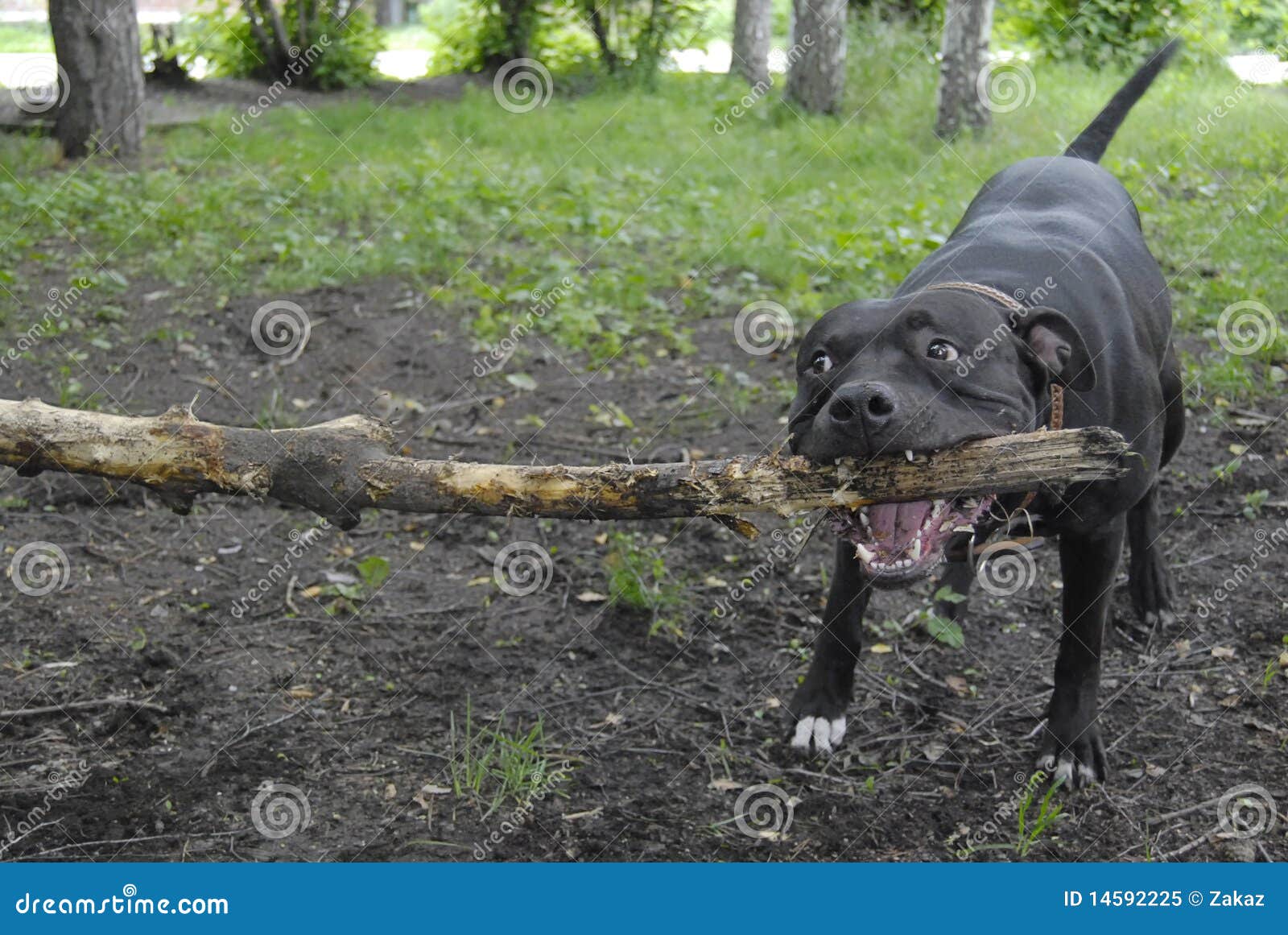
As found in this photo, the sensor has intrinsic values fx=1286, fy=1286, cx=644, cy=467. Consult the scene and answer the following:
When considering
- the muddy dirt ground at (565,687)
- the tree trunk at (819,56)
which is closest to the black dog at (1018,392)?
the muddy dirt ground at (565,687)

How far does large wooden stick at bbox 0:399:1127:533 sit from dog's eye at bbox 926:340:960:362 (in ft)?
0.88

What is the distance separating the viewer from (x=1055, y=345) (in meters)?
3.19

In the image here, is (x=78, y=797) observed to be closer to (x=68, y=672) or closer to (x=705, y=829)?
(x=68, y=672)

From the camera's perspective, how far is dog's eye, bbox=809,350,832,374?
3.12 meters

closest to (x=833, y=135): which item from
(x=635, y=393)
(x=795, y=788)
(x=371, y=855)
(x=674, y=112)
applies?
(x=674, y=112)

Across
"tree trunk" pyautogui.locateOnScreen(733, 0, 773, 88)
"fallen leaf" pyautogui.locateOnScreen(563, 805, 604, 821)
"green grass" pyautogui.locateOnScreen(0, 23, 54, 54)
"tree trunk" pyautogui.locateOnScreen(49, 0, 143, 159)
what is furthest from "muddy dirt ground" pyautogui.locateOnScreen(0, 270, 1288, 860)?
"green grass" pyautogui.locateOnScreen(0, 23, 54, 54)

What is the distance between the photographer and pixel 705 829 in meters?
3.33

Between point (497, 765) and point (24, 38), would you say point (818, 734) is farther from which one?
point (24, 38)

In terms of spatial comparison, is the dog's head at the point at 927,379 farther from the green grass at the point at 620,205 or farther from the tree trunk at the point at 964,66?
the tree trunk at the point at 964,66

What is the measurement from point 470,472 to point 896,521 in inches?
40.5

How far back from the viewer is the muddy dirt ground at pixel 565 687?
3.30 m

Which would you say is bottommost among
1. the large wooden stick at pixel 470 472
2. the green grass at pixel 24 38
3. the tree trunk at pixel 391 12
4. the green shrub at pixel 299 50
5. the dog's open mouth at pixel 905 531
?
the tree trunk at pixel 391 12

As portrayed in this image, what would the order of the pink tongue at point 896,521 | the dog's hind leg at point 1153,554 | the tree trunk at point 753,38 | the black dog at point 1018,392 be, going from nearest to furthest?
1. the black dog at point 1018,392
2. the pink tongue at point 896,521
3. the dog's hind leg at point 1153,554
4. the tree trunk at point 753,38

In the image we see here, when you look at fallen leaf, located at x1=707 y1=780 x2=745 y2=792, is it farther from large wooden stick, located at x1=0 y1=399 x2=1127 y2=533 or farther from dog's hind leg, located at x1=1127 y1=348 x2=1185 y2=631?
Result: dog's hind leg, located at x1=1127 y1=348 x2=1185 y2=631
